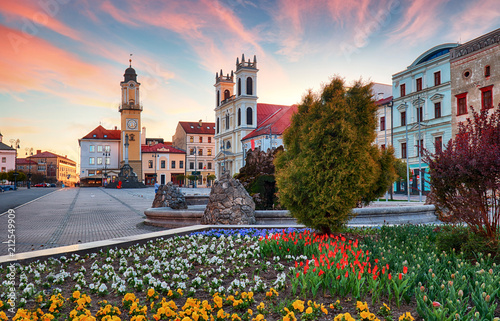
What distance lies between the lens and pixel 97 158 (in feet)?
329

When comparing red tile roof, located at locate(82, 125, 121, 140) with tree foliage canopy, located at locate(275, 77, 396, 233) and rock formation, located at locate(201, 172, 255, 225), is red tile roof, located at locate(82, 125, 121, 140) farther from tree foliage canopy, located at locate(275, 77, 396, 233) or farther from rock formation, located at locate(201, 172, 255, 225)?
tree foliage canopy, located at locate(275, 77, 396, 233)

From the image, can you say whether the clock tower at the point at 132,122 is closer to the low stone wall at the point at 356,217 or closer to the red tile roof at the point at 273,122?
the red tile roof at the point at 273,122

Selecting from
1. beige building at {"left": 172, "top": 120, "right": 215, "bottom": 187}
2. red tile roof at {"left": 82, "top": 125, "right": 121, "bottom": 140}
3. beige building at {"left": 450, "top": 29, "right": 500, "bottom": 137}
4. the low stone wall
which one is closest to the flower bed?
the low stone wall

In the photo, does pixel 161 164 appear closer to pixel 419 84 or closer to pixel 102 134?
pixel 102 134

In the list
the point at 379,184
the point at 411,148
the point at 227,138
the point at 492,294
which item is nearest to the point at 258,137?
the point at 227,138

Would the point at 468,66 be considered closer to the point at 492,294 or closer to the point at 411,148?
the point at 411,148

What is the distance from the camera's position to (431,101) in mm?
40844

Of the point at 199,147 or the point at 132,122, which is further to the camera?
the point at 199,147

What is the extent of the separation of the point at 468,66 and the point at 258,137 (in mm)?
40221

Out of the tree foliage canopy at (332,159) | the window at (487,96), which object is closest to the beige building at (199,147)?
the window at (487,96)

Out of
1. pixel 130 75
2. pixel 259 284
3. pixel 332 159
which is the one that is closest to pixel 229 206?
pixel 332 159

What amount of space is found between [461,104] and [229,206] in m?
34.6

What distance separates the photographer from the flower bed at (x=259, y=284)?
12.3 feet

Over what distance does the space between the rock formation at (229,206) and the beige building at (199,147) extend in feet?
284
